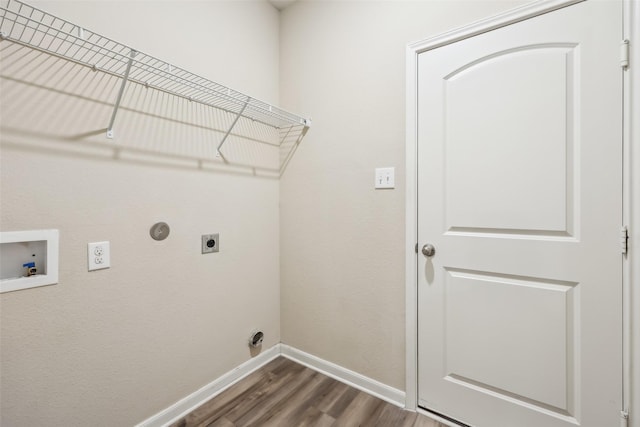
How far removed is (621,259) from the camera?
110 centimetres

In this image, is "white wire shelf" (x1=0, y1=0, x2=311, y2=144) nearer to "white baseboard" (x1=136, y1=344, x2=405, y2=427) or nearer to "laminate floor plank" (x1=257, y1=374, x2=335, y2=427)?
"white baseboard" (x1=136, y1=344, x2=405, y2=427)

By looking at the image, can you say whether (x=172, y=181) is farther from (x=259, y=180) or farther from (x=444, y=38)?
(x=444, y=38)

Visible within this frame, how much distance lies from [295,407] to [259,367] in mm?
455

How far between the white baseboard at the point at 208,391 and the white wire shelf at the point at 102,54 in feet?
4.56

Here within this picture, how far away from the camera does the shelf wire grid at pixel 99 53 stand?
0.98 meters

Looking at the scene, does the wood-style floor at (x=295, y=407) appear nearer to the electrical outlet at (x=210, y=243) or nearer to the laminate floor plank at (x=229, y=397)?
the laminate floor plank at (x=229, y=397)

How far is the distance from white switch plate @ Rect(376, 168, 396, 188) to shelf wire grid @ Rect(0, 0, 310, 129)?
68 centimetres

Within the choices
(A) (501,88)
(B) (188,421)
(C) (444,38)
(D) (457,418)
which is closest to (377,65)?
(C) (444,38)

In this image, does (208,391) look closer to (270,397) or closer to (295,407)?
(270,397)

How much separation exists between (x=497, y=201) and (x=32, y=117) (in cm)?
194

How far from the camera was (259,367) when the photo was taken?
76.9 inches

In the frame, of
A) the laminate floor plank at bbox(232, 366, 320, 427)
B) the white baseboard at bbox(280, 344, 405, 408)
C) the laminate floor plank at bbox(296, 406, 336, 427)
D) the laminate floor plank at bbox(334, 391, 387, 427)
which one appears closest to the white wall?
the laminate floor plank at bbox(232, 366, 320, 427)

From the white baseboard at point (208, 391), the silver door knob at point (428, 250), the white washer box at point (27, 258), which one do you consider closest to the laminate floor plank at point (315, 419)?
the white baseboard at point (208, 391)

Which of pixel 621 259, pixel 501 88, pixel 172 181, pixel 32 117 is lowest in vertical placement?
pixel 621 259
